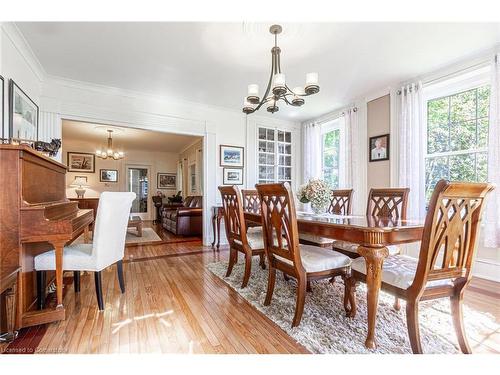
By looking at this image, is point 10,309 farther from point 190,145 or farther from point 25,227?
point 190,145

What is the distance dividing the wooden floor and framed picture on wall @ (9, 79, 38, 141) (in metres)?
1.66

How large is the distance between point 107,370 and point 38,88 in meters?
3.58

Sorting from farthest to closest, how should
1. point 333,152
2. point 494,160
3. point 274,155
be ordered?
point 274,155
point 333,152
point 494,160

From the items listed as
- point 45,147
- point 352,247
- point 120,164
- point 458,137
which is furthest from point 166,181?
point 458,137

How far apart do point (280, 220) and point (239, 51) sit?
2024mm

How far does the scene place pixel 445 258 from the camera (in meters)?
1.40

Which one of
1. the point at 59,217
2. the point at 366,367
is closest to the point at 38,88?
the point at 59,217

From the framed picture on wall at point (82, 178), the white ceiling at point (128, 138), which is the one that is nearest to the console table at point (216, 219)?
the white ceiling at point (128, 138)

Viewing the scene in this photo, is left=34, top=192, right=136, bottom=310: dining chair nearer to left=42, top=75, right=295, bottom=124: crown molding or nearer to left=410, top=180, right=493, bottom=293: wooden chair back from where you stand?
left=410, top=180, right=493, bottom=293: wooden chair back

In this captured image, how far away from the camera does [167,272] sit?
2936mm

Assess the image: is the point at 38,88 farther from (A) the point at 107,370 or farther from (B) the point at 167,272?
(A) the point at 107,370

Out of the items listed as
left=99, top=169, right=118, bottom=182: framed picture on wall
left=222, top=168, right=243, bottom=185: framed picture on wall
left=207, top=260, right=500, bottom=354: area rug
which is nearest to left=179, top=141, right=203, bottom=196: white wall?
left=222, top=168, right=243, bottom=185: framed picture on wall

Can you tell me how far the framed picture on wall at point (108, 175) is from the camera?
8.12 meters

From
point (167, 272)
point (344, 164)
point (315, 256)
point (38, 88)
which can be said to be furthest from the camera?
point (344, 164)
